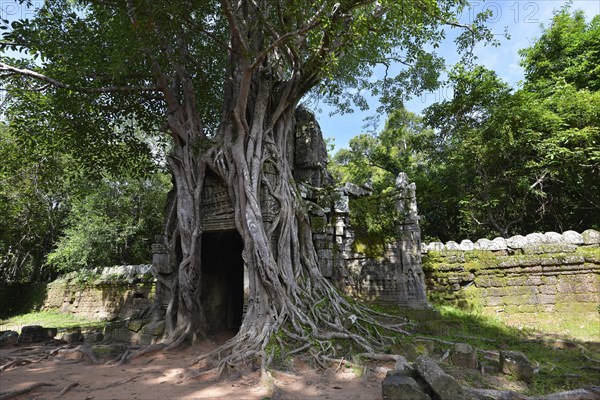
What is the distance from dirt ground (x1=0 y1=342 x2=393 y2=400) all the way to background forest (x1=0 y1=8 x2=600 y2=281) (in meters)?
3.92

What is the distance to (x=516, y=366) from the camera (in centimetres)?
378

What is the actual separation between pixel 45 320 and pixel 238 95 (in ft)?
33.1

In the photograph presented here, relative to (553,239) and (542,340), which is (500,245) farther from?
(542,340)

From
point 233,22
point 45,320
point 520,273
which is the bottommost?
point 45,320

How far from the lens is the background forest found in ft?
27.7

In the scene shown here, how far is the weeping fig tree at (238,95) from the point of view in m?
5.27

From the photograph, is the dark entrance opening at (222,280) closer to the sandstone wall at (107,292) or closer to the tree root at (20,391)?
the tree root at (20,391)

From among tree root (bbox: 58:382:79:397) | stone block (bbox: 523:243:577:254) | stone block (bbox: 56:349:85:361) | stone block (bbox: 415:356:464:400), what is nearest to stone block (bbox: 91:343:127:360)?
stone block (bbox: 56:349:85:361)

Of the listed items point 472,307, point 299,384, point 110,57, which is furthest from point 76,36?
point 472,307

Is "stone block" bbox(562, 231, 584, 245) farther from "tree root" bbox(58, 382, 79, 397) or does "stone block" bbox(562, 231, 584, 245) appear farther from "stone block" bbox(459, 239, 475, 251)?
"tree root" bbox(58, 382, 79, 397)

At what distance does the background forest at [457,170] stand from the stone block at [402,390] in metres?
4.69

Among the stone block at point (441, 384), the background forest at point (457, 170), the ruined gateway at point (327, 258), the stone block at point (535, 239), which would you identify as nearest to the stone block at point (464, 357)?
the stone block at point (441, 384)

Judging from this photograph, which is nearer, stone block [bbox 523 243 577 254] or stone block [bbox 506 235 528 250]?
stone block [bbox 523 243 577 254]

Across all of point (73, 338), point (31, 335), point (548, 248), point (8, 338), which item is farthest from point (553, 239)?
point (8, 338)
